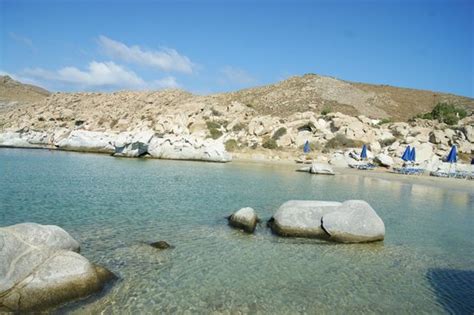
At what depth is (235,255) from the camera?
10117mm

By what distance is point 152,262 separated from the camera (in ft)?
30.0

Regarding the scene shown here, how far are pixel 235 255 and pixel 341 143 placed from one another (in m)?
43.1

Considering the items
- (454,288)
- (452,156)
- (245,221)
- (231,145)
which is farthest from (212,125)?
(454,288)

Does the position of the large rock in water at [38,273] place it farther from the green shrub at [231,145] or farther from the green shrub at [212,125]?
the green shrub at [212,125]

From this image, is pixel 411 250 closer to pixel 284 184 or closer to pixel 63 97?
pixel 284 184

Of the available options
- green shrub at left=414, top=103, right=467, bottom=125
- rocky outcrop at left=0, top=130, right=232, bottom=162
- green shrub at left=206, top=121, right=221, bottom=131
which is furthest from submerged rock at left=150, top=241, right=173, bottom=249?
green shrub at left=414, top=103, right=467, bottom=125

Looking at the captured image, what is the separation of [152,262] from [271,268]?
3043 mm

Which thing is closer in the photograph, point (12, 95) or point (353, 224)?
point (353, 224)

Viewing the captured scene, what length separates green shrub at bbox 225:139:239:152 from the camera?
5184 cm

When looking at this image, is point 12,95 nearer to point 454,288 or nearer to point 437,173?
point 437,173

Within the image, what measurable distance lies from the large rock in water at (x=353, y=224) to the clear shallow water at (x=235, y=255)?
1.31ft

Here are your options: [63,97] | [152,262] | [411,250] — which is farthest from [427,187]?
[63,97]

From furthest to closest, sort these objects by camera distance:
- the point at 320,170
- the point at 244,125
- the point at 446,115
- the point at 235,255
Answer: the point at 446,115
the point at 244,125
the point at 320,170
the point at 235,255

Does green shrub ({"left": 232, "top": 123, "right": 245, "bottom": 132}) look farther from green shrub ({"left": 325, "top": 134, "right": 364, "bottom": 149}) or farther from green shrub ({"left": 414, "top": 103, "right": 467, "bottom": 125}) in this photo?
green shrub ({"left": 414, "top": 103, "right": 467, "bottom": 125})
